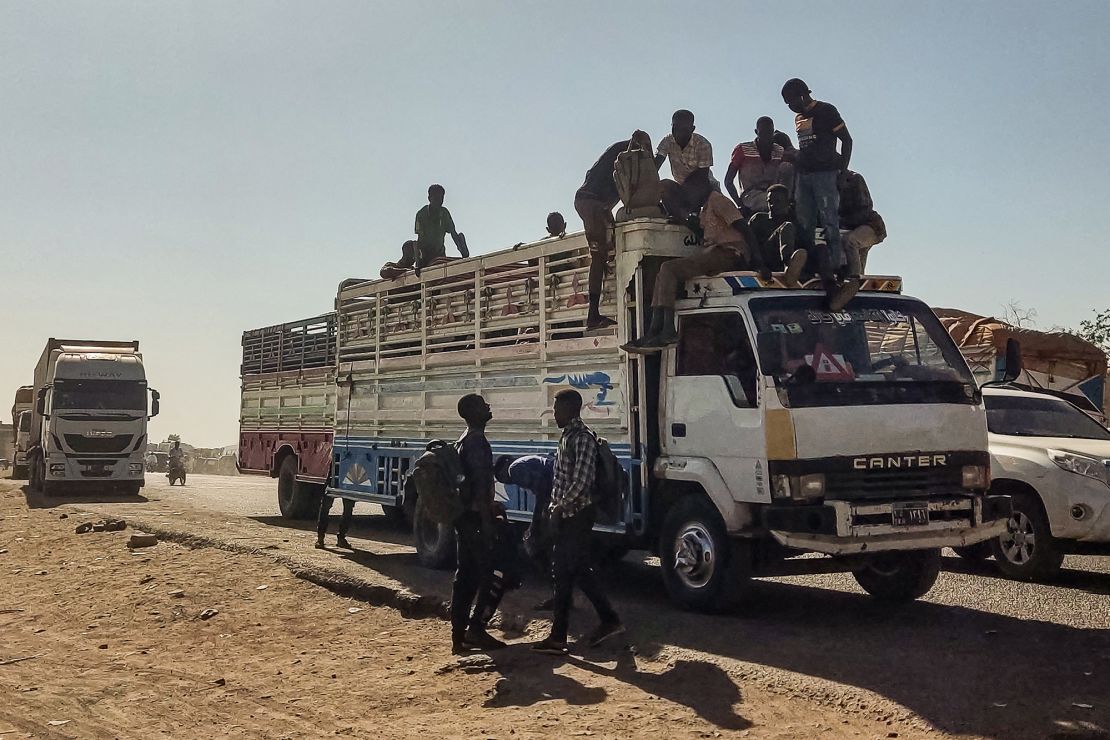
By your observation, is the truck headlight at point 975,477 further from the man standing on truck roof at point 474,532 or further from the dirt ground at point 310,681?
the man standing on truck roof at point 474,532

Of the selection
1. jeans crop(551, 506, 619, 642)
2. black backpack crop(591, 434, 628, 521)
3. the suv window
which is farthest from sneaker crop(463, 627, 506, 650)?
the suv window

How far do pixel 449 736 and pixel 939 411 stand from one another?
404 centimetres

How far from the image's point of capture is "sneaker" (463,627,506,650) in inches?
272

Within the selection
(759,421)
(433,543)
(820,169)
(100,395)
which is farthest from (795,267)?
(100,395)

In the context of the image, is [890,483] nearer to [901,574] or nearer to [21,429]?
[901,574]

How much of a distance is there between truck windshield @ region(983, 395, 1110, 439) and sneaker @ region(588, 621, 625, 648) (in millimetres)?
4775

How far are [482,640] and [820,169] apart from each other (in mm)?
4358

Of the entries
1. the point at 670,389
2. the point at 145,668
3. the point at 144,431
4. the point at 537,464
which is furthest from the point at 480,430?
the point at 144,431

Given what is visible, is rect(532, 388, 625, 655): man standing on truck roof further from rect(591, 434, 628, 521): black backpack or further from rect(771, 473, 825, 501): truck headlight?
rect(771, 473, 825, 501): truck headlight

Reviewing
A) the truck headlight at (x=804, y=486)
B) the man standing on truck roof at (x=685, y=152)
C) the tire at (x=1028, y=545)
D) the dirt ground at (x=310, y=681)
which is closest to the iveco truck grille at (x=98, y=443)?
the dirt ground at (x=310, y=681)

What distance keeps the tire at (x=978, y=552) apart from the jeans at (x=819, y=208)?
3.34 metres

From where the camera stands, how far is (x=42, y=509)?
19.4 metres

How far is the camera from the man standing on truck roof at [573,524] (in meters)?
6.64

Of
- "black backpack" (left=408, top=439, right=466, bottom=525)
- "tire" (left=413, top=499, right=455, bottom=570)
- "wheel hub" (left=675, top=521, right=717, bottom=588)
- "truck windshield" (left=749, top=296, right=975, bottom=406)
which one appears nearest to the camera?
"black backpack" (left=408, top=439, right=466, bottom=525)
